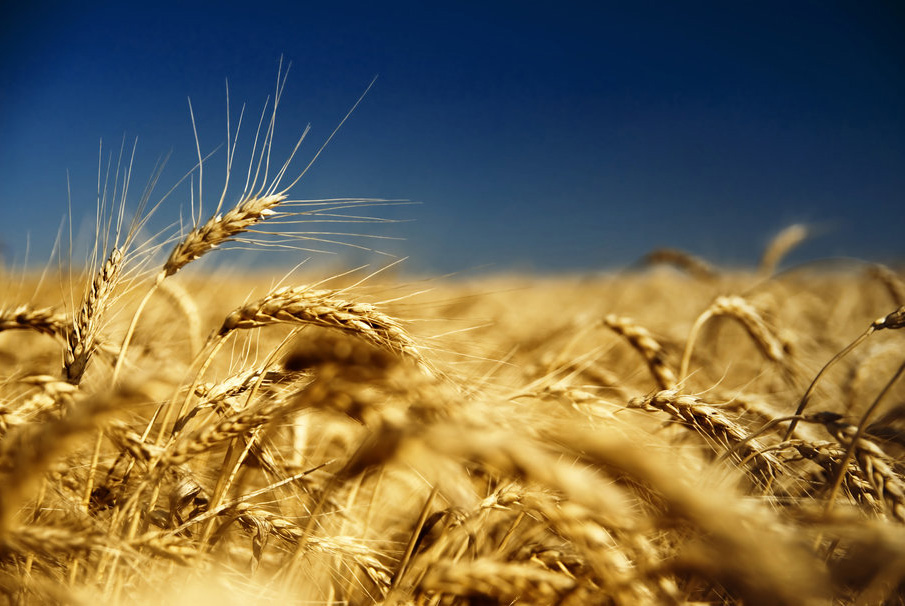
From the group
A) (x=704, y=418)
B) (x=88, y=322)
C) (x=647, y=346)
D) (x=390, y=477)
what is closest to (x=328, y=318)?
(x=88, y=322)

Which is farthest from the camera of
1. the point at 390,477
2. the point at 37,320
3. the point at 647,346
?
the point at 647,346

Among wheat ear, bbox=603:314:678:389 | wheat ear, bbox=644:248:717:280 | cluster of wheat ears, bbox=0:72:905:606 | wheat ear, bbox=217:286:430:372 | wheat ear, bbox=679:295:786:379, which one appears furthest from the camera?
wheat ear, bbox=644:248:717:280

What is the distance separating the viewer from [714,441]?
1382 millimetres

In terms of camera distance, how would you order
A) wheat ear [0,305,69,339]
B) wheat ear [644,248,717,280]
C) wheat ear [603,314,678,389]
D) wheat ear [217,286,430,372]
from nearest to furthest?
wheat ear [217,286,430,372] < wheat ear [0,305,69,339] < wheat ear [603,314,678,389] < wheat ear [644,248,717,280]

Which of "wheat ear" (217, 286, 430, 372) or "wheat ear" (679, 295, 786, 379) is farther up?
"wheat ear" (217, 286, 430, 372)

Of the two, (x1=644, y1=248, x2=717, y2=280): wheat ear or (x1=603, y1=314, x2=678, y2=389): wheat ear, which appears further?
(x1=644, y1=248, x2=717, y2=280): wheat ear

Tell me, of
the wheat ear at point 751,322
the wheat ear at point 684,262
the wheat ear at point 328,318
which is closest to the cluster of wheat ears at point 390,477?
the wheat ear at point 328,318

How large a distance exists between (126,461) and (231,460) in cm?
33

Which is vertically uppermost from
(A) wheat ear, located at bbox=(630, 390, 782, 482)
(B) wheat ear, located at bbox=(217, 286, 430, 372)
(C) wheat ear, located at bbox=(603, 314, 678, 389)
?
(B) wheat ear, located at bbox=(217, 286, 430, 372)

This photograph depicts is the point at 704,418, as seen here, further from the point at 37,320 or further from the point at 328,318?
the point at 37,320

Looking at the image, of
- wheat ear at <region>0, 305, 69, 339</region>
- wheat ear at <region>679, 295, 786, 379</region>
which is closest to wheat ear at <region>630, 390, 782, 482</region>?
wheat ear at <region>679, 295, 786, 379</region>

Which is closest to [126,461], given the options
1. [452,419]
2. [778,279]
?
[452,419]

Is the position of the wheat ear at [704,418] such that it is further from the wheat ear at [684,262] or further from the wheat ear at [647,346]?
the wheat ear at [684,262]

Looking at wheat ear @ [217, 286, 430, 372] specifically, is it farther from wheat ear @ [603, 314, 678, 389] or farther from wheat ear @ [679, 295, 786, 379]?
wheat ear @ [679, 295, 786, 379]
